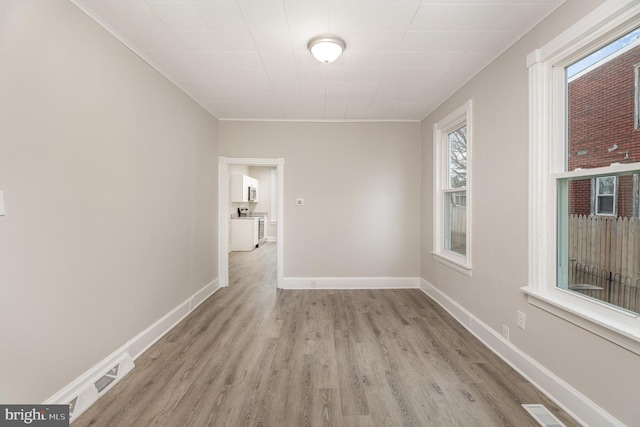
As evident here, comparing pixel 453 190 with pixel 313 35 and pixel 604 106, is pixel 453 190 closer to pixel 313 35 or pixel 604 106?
pixel 604 106

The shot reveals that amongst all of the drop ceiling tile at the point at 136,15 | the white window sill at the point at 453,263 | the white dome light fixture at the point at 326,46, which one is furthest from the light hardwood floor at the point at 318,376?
the drop ceiling tile at the point at 136,15

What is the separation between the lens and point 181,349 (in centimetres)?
258

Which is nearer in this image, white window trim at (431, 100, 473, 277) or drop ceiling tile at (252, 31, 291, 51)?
drop ceiling tile at (252, 31, 291, 51)

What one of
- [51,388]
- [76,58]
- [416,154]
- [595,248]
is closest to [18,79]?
[76,58]

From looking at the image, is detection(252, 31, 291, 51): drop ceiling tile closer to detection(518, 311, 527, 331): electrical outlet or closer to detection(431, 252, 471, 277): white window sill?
detection(431, 252, 471, 277): white window sill

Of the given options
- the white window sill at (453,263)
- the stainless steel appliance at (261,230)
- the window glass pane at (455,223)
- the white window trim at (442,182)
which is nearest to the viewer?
the white window sill at (453,263)

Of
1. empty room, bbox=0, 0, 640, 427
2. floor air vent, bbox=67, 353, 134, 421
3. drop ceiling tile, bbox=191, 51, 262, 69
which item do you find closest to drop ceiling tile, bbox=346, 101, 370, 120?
empty room, bbox=0, 0, 640, 427

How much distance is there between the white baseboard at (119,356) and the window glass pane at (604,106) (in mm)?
3534

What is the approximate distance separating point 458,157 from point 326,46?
215 centimetres

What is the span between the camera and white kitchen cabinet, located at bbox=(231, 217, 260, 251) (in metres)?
7.88

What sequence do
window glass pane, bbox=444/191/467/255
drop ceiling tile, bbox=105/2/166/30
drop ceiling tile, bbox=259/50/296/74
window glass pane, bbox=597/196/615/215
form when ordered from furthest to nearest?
window glass pane, bbox=444/191/467/255
drop ceiling tile, bbox=259/50/296/74
drop ceiling tile, bbox=105/2/166/30
window glass pane, bbox=597/196/615/215

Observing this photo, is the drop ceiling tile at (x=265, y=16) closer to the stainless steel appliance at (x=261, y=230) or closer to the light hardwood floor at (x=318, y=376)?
the light hardwood floor at (x=318, y=376)

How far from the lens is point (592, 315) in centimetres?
166

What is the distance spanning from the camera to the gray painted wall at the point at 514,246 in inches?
62.7
